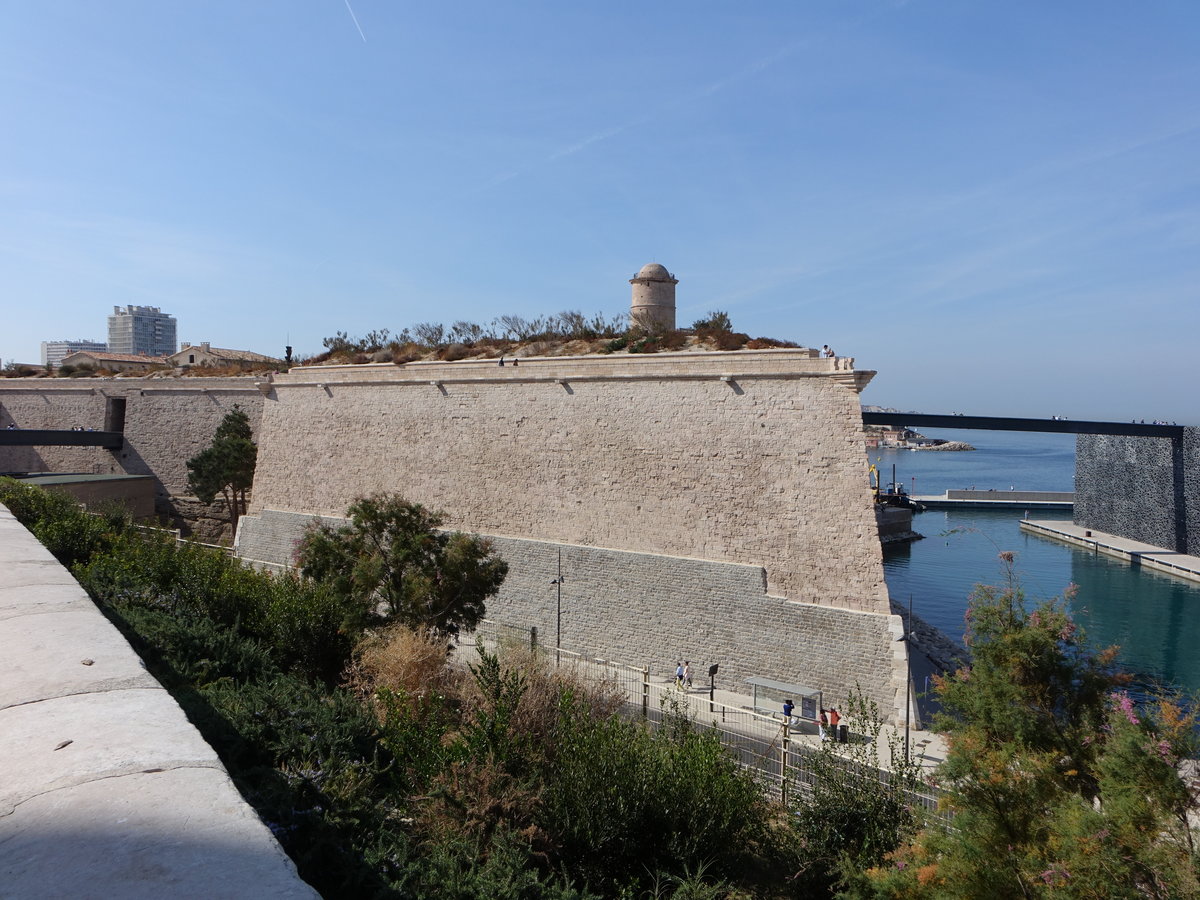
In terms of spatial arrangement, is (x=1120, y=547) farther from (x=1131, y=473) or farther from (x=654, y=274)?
(x=654, y=274)

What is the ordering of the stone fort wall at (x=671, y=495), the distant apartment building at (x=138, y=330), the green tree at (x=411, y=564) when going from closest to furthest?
the green tree at (x=411, y=564) < the stone fort wall at (x=671, y=495) < the distant apartment building at (x=138, y=330)

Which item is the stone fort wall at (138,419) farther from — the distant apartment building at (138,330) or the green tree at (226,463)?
the distant apartment building at (138,330)

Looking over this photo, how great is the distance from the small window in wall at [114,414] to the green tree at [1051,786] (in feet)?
95.6

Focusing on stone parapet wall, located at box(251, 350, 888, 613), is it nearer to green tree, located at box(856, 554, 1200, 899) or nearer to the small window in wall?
green tree, located at box(856, 554, 1200, 899)

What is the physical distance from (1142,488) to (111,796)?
3892 cm

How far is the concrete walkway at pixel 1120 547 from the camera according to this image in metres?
27.9

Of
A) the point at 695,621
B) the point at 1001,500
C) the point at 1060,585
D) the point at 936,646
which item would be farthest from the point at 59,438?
the point at 1001,500

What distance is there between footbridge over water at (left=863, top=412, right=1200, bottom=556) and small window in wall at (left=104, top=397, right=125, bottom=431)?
1019 inches

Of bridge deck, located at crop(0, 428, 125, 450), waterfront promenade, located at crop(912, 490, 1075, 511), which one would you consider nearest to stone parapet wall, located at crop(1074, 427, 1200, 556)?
waterfront promenade, located at crop(912, 490, 1075, 511)

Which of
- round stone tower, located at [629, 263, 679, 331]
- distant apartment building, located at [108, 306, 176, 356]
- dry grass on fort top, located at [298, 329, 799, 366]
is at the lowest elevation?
dry grass on fort top, located at [298, 329, 799, 366]

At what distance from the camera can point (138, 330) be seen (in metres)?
128

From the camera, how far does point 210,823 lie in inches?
63.5

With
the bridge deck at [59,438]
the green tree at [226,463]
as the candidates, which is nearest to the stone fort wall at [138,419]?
the bridge deck at [59,438]

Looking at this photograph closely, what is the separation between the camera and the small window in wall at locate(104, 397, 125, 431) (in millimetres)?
27828
